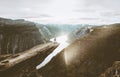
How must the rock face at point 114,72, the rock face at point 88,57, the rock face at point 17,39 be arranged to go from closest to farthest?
the rock face at point 114,72, the rock face at point 88,57, the rock face at point 17,39

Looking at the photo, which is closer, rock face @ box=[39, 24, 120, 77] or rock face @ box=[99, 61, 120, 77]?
rock face @ box=[99, 61, 120, 77]

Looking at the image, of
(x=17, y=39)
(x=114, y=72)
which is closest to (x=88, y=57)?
(x=114, y=72)

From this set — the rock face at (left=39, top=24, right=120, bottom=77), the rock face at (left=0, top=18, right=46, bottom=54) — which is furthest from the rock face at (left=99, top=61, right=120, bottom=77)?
the rock face at (left=0, top=18, right=46, bottom=54)

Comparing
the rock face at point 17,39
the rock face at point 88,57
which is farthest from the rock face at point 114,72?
the rock face at point 17,39

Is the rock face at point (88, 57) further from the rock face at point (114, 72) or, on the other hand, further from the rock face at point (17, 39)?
the rock face at point (17, 39)

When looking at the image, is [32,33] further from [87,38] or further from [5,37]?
[87,38]

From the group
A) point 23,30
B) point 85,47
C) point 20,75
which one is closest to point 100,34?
point 85,47

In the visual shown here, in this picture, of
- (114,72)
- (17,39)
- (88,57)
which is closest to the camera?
(114,72)

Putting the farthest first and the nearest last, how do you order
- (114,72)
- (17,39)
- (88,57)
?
(17,39)
(88,57)
(114,72)

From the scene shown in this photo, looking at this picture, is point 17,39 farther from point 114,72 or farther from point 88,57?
point 114,72

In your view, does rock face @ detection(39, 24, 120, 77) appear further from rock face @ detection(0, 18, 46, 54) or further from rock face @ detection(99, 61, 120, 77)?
rock face @ detection(0, 18, 46, 54)
